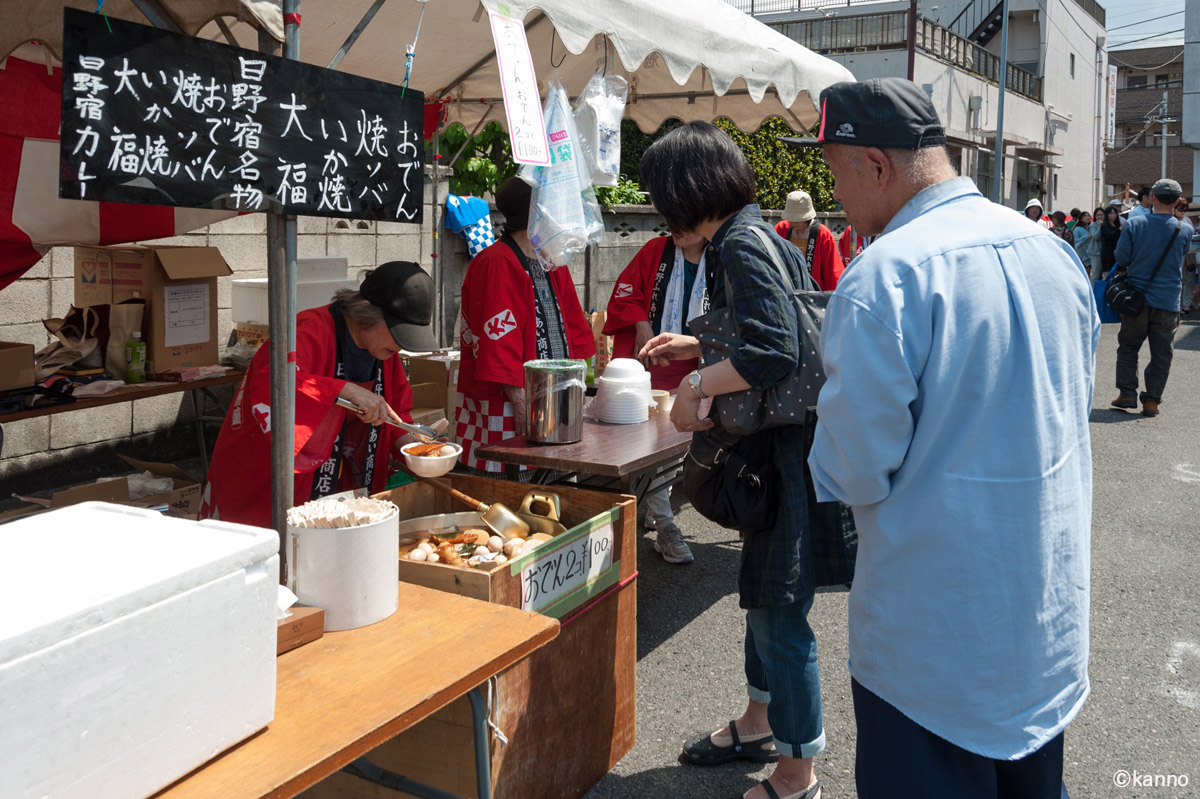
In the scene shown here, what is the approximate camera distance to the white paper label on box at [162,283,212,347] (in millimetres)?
4965

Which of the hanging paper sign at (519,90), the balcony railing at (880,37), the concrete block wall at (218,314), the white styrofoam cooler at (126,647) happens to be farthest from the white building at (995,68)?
the white styrofoam cooler at (126,647)

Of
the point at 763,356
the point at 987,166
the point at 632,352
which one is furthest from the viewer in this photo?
the point at 987,166

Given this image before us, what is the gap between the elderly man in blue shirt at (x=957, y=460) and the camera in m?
1.55

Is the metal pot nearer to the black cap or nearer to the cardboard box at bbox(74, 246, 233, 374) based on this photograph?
the black cap

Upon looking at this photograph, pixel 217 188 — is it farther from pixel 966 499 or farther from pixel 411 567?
pixel 966 499

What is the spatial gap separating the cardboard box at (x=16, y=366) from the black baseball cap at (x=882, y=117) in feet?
12.7

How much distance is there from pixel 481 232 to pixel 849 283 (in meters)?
5.82

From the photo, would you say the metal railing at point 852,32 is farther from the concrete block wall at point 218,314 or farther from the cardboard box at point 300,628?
the cardboard box at point 300,628

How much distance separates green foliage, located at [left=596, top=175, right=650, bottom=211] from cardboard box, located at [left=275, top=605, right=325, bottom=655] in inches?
322

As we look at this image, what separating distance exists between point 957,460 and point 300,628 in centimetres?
125

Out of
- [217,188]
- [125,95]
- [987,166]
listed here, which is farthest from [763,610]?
[987,166]

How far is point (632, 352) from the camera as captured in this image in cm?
504

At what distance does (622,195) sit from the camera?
36.2ft

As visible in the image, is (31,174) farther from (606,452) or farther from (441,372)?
(441,372)
